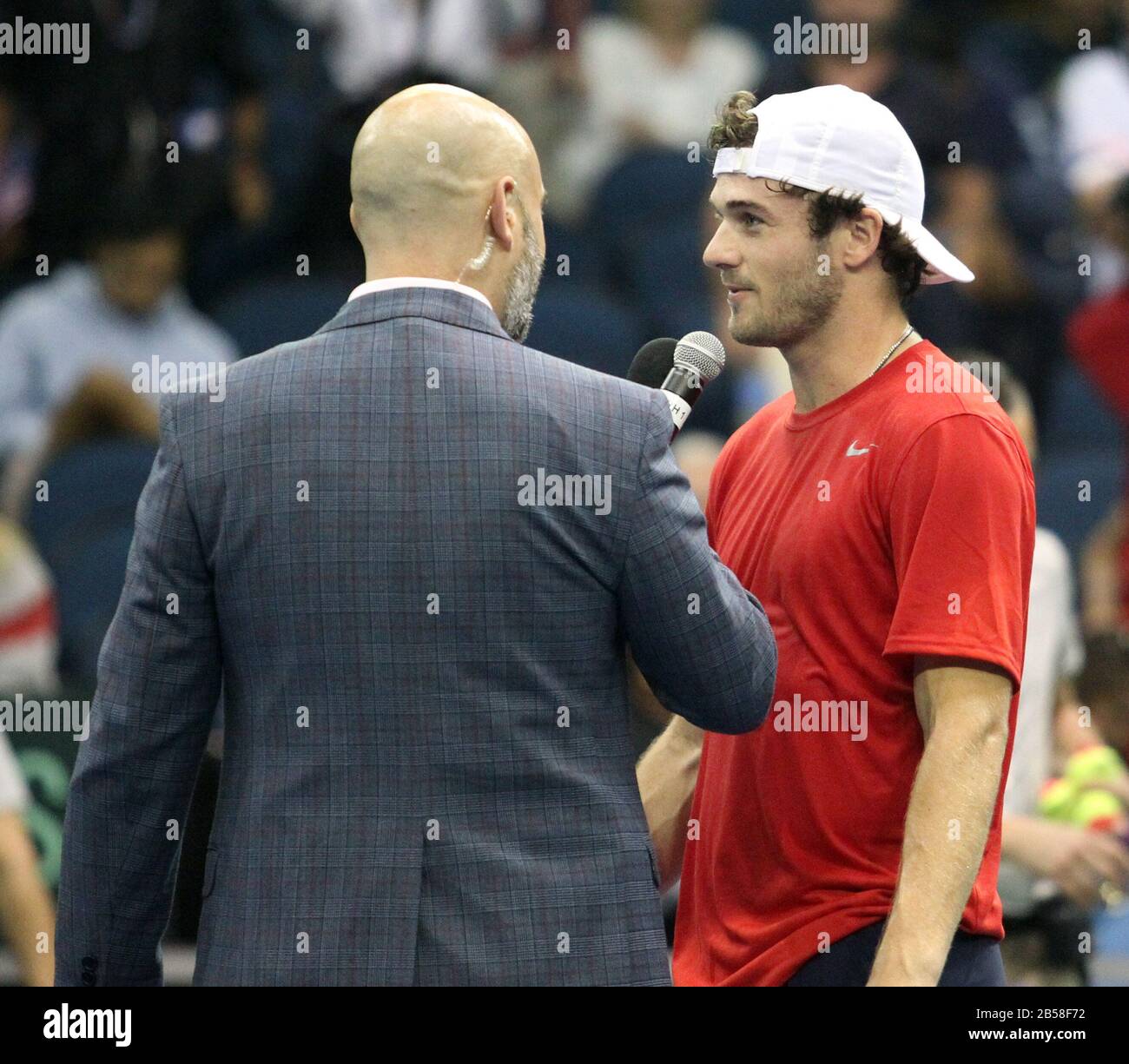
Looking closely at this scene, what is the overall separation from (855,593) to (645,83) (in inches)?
181

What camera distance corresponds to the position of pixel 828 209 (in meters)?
2.25

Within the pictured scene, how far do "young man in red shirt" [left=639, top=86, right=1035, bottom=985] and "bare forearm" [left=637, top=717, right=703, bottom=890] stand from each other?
52 millimetres

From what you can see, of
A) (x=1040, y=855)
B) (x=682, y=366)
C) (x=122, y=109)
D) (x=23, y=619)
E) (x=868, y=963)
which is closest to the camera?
(x=868, y=963)

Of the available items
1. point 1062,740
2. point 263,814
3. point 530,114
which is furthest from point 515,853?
point 530,114

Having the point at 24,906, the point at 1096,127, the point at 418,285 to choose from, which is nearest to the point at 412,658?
the point at 418,285

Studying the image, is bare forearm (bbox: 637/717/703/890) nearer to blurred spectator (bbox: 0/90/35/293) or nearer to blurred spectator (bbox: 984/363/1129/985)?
blurred spectator (bbox: 984/363/1129/985)

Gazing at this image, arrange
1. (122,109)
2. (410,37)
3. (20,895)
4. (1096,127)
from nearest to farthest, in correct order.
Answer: (20,895) → (122,109) → (410,37) → (1096,127)

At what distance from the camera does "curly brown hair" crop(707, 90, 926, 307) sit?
7.38 ft

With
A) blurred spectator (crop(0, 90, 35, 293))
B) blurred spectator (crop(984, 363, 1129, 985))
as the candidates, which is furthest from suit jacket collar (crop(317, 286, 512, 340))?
blurred spectator (crop(0, 90, 35, 293))

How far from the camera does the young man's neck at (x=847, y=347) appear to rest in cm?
228

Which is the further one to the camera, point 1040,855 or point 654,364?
point 1040,855

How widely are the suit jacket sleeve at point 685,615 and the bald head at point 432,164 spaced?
1.06 feet

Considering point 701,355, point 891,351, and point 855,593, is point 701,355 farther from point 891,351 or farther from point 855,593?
point 855,593

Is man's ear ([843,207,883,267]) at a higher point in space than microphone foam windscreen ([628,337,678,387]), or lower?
higher
